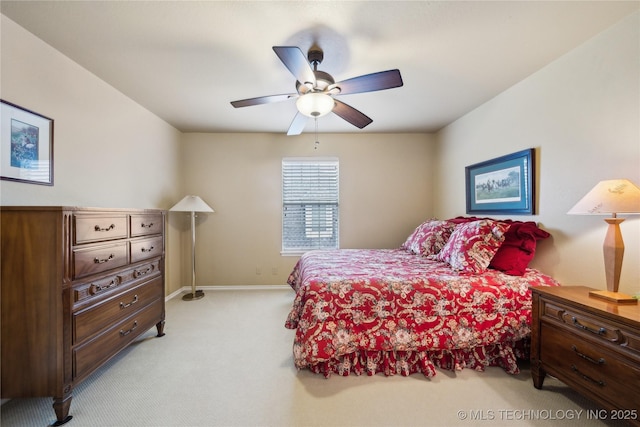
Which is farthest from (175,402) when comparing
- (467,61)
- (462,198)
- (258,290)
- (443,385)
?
(462,198)

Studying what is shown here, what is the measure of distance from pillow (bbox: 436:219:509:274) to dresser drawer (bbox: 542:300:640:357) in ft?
1.66

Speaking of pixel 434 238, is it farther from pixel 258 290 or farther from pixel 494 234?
pixel 258 290

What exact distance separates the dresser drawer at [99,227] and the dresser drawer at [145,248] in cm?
16

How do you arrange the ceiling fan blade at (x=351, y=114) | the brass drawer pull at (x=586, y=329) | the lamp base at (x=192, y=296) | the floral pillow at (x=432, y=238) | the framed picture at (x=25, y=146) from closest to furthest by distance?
the brass drawer pull at (x=586, y=329) < the framed picture at (x=25, y=146) < the ceiling fan blade at (x=351, y=114) < the floral pillow at (x=432, y=238) < the lamp base at (x=192, y=296)

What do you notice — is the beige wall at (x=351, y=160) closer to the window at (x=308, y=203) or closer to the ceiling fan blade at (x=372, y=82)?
the window at (x=308, y=203)

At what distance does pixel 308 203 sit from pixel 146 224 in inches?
90.3

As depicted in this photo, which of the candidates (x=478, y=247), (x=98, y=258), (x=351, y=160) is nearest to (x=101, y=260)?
(x=98, y=258)

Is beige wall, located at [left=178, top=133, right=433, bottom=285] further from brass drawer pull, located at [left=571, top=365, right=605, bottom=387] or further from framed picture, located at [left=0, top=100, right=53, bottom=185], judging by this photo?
brass drawer pull, located at [left=571, top=365, right=605, bottom=387]

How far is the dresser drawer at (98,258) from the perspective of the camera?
5.12 feet

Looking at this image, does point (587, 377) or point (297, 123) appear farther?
point (297, 123)

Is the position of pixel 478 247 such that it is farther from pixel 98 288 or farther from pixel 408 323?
pixel 98 288

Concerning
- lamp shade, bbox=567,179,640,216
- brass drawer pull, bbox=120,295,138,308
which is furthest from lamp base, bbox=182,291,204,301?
lamp shade, bbox=567,179,640,216

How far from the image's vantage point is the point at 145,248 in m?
2.23

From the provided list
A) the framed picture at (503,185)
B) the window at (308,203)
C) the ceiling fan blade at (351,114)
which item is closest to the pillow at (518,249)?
the framed picture at (503,185)
